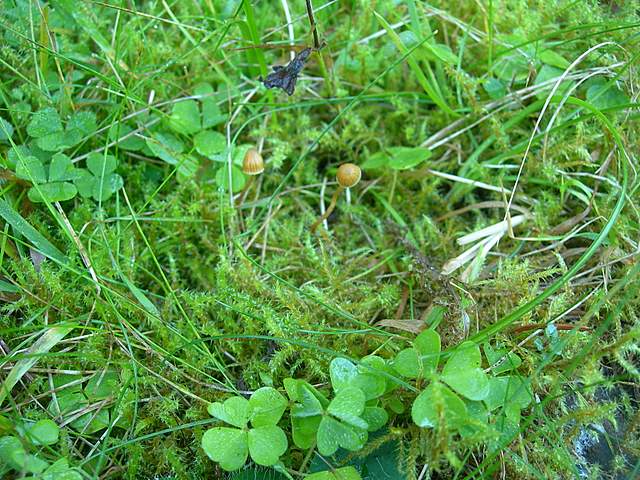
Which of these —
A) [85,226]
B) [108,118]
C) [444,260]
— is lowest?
[444,260]

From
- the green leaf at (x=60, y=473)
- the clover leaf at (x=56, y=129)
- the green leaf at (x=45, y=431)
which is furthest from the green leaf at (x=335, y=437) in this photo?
the clover leaf at (x=56, y=129)

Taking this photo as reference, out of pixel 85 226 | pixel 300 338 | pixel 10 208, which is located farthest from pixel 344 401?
pixel 10 208

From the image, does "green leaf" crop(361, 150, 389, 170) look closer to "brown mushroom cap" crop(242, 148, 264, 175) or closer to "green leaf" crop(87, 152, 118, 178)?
"brown mushroom cap" crop(242, 148, 264, 175)

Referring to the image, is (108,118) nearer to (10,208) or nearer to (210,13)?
(10,208)

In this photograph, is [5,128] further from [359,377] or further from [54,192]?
[359,377]

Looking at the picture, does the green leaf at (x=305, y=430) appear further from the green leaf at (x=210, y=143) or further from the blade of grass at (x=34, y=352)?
the green leaf at (x=210, y=143)

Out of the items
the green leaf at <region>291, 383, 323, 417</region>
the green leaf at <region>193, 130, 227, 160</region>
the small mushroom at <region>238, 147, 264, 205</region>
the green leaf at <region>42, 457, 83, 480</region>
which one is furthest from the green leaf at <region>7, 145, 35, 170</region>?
the green leaf at <region>291, 383, 323, 417</region>

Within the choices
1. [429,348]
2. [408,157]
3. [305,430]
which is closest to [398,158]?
[408,157]
